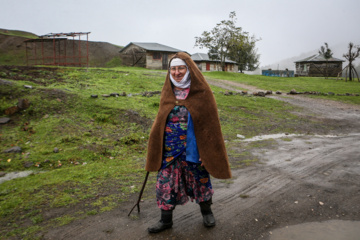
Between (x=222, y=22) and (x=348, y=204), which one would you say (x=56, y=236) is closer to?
(x=348, y=204)

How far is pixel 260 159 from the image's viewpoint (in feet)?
19.5

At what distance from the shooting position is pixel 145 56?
34.4 meters

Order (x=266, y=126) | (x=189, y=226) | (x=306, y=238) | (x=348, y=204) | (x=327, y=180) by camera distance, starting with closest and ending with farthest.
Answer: (x=306, y=238)
(x=189, y=226)
(x=348, y=204)
(x=327, y=180)
(x=266, y=126)

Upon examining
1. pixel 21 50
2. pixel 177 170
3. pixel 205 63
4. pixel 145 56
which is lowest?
pixel 177 170

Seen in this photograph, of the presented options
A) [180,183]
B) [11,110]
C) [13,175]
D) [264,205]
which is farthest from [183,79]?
[11,110]

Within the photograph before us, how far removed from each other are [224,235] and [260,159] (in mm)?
3219

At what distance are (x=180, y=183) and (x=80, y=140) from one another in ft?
14.2

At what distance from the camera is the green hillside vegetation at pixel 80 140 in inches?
150

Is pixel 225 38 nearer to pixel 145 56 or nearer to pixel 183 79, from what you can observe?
pixel 145 56

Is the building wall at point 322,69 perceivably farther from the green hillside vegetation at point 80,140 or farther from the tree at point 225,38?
the green hillside vegetation at point 80,140

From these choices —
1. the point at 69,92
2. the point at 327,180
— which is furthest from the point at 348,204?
the point at 69,92

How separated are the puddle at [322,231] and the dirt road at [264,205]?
0.31 ft

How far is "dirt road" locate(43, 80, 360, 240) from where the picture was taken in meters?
3.14

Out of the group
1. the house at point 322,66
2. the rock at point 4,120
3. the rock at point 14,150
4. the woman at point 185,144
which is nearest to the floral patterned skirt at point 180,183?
the woman at point 185,144
